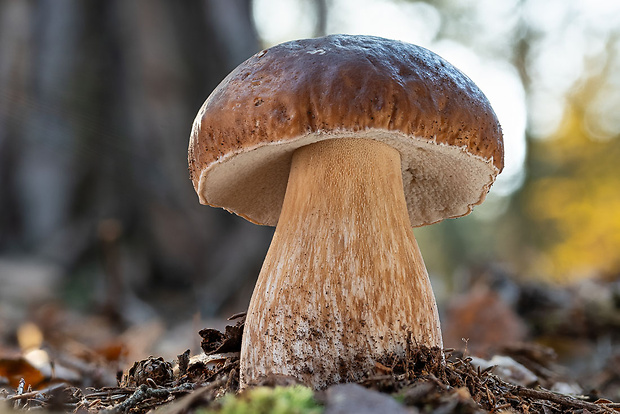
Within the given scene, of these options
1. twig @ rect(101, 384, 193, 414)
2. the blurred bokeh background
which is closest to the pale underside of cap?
twig @ rect(101, 384, 193, 414)

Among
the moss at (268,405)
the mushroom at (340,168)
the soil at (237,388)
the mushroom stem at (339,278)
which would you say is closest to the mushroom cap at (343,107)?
the mushroom at (340,168)

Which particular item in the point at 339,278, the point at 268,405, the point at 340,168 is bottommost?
the point at 268,405

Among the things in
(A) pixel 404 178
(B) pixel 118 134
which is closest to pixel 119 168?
(B) pixel 118 134

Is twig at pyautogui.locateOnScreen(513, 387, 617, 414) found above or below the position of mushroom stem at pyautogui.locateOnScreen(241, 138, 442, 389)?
below

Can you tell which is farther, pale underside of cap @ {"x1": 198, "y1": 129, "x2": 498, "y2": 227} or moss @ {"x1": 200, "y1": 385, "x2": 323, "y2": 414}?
pale underside of cap @ {"x1": 198, "y1": 129, "x2": 498, "y2": 227}

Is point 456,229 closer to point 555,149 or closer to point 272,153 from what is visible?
point 555,149

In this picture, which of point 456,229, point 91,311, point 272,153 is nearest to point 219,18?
point 91,311

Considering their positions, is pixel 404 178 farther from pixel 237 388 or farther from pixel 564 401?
pixel 237 388

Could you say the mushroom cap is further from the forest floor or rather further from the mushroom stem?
the forest floor
